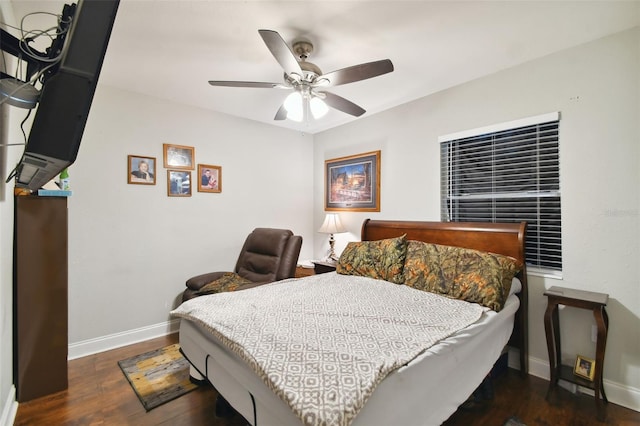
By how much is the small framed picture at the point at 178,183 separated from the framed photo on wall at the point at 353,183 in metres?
1.88

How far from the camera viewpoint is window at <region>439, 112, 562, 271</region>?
2369 millimetres

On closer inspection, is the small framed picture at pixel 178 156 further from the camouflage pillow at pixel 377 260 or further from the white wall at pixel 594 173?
the white wall at pixel 594 173

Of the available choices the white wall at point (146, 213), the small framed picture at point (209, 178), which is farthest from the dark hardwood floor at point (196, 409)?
the small framed picture at point (209, 178)

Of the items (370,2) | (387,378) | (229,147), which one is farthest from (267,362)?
(229,147)

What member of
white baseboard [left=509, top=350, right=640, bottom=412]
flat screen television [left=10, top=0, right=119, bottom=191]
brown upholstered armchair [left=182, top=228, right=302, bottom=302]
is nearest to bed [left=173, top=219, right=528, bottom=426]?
white baseboard [left=509, top=350, right=640, bottom=412]

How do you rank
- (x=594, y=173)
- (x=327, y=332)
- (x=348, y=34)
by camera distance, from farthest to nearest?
(x=594, y=173)
(x=348, y=34)
(x=327, y=332)

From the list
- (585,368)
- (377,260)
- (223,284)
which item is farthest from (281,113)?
(585,368)

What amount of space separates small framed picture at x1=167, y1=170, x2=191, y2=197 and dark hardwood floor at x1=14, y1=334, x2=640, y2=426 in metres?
1.81

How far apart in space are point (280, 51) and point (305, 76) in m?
0.34

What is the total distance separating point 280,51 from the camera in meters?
1.71

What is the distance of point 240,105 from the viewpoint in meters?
3.35

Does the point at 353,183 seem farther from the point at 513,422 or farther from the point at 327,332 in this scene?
the point at 513,422

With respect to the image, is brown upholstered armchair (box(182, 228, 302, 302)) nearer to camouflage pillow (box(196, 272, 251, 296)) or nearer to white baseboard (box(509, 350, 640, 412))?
camouflage pillow (box(196, 272, 251, 296))

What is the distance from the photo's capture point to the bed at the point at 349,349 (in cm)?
108
